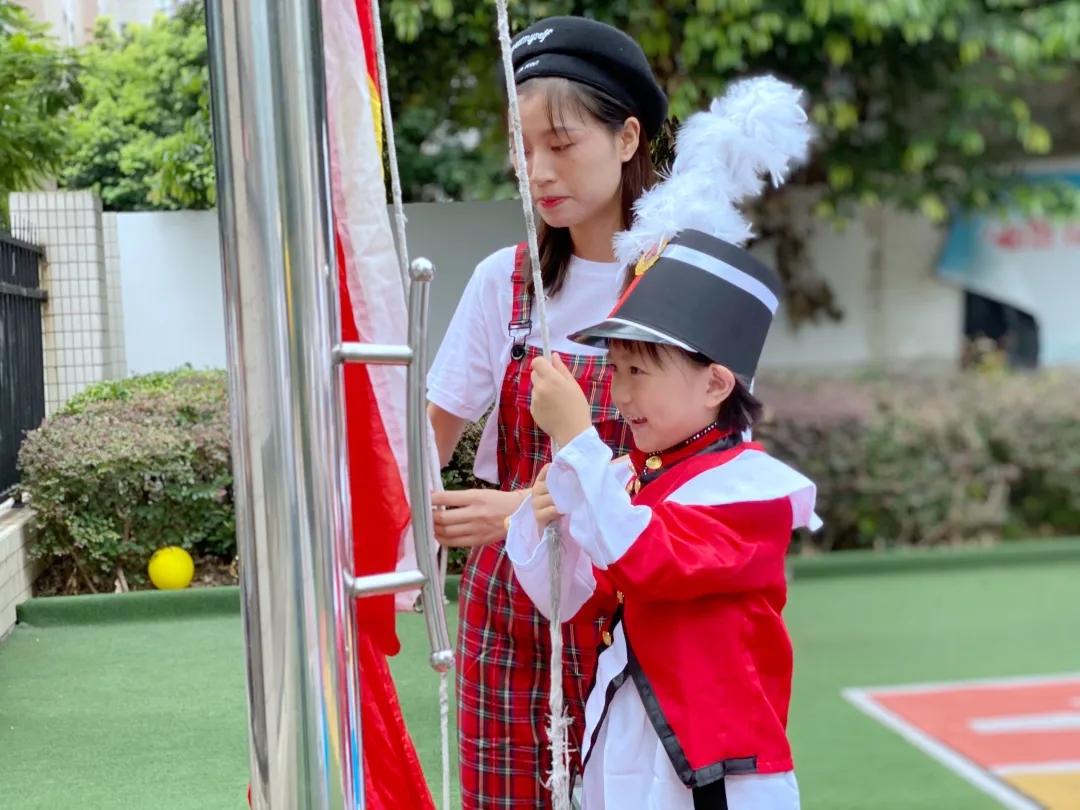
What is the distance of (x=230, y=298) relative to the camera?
0.76m

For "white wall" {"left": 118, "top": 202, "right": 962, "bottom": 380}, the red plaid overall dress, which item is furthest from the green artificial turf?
the red plaid overall dress

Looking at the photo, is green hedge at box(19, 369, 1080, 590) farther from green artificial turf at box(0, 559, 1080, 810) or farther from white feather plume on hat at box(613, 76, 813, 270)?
white feather plume on hat at box(613, 76, 813, 270)

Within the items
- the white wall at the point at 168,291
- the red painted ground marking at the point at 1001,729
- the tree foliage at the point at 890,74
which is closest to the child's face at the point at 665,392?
the red painted ground marking at the point at 1001,729

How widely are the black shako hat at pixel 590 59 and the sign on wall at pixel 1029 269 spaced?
15.1ft

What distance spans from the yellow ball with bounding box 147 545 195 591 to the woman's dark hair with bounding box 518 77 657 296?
3.85m

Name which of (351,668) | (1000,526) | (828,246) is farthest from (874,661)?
(351,668)

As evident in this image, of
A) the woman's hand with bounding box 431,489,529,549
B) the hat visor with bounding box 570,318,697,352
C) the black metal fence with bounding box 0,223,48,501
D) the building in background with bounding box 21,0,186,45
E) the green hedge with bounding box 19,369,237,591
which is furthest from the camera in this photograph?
the building in background with bounding box 21,0,186,45

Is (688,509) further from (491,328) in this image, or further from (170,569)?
(170,569)

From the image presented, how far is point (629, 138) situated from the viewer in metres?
1.40

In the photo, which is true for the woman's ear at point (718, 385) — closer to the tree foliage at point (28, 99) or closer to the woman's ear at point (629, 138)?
the woman's ear at point (629, 138)

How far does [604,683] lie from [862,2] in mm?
3710

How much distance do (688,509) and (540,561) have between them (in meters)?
0.18

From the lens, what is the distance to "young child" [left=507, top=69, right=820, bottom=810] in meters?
1.16

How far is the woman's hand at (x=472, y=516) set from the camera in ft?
4.28
